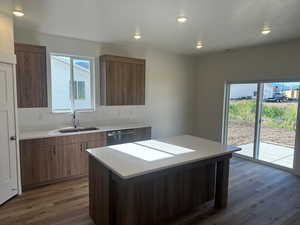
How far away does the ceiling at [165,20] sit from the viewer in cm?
241

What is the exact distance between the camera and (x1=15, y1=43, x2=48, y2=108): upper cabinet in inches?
126

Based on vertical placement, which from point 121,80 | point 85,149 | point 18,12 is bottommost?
point 85,149

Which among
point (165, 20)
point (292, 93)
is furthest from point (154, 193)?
point (292, 93)

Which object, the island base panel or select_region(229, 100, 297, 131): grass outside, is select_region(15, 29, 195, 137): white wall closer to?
select_region(229, 100, 297, 131): grass outside

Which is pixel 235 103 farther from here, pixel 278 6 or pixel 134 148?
pixel 134 148

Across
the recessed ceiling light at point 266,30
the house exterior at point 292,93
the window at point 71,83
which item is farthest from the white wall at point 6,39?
the house exterior at point 292,93

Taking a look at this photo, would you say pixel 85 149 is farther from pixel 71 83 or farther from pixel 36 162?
pixel 71 83

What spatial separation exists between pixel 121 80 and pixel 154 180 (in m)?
2.48

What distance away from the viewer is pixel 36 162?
3.22 meters

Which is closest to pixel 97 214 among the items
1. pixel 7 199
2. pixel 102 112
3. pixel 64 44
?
pixel 7 199

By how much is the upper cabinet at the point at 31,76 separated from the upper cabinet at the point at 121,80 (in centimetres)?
112

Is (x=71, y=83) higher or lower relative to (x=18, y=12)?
lower

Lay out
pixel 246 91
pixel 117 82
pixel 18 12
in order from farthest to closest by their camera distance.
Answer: pixel 246 91, pixel 117 82, pixel 18 12

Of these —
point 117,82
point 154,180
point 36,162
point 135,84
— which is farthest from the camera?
point 135,84
